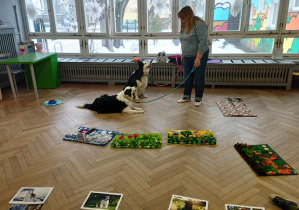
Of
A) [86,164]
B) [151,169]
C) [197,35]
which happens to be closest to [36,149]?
[86,164]

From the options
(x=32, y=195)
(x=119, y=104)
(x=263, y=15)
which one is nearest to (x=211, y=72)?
(x=263, y=15)

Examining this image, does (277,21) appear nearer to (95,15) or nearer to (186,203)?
(95,15)

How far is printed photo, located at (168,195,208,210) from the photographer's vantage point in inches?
76.2

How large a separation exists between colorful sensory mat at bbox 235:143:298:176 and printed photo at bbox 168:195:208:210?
705 mm

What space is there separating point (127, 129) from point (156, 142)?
56 cm

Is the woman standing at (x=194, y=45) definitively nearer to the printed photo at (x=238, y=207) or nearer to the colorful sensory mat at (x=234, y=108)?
the colorful sensory mat at (x=234, y=108)

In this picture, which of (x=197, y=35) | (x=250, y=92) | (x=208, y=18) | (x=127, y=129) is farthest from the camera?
(x=208, y=18)

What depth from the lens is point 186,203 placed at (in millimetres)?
1979

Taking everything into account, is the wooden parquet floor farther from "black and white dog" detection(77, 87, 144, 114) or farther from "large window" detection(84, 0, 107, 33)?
"large window" detection(84, 0, 107, 33)

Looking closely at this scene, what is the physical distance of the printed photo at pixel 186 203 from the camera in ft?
6.35

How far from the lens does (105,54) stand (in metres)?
5.60

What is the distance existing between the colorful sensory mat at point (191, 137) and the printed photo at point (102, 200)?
104cm

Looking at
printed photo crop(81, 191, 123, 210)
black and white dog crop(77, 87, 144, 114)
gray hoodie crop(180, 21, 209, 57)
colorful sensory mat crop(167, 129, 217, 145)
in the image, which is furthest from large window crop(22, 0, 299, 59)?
printed photo crop(81, 191, 123, 210)

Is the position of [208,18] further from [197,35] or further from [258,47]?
[197,35]
